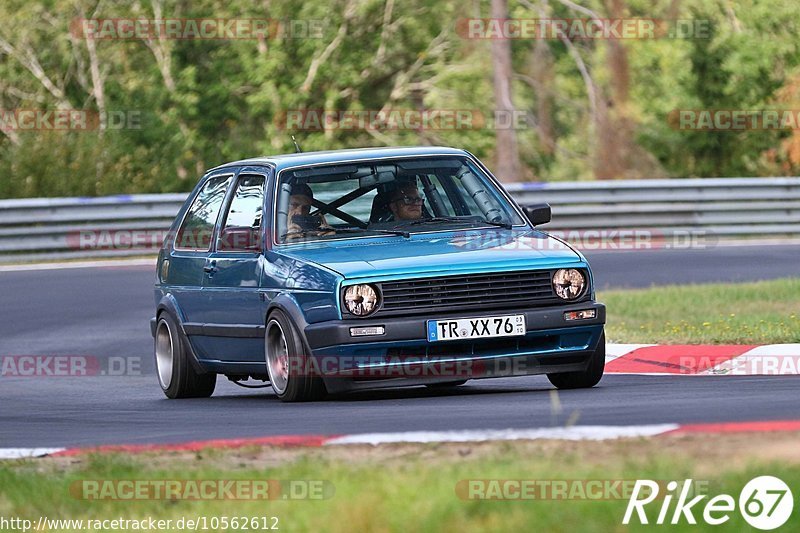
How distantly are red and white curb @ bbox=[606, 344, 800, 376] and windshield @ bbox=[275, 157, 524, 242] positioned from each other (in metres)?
1.93

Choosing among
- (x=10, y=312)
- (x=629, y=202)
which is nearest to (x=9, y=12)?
(x=629, y=202)

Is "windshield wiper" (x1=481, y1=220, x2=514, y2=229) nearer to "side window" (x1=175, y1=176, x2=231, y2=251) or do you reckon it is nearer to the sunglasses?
the sunglasses

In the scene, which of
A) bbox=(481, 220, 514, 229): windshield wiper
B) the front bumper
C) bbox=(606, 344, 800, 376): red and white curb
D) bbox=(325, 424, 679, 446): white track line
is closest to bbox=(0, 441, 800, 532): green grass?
bbox=(325, 424, 679, 446): white track line

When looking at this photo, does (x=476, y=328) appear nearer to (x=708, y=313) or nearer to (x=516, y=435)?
(x=516, y=435)

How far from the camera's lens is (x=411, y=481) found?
5980 mm

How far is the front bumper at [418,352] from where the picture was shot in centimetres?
973

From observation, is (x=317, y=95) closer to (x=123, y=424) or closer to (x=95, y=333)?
(x=95, y=333)

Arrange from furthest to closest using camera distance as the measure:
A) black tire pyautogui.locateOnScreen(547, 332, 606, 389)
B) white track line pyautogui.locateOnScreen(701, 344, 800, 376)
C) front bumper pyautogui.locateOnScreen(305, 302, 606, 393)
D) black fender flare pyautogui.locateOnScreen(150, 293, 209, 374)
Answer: white track line pyautogui.locateOnScreen(701, 344, 800, 376), black fender flare pyautogui.locateOnScreen(150, 293, 209, 374), black tire pyautogui.locateOnScreen(547, 332, 606, 389), front bumper pyautogui.locateOnScreen(305, 302, 606, 393)

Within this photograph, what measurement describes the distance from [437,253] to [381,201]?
0.99m

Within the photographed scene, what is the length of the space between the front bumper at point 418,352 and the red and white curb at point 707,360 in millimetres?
2297

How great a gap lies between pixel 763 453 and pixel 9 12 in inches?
1542

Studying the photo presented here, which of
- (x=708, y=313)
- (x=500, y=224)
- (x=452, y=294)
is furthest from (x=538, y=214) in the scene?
(x=708, y=313)

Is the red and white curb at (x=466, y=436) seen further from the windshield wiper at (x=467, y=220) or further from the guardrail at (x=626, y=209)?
the guardrail at (x=626, y=209)

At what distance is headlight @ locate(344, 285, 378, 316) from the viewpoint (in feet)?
32.0
